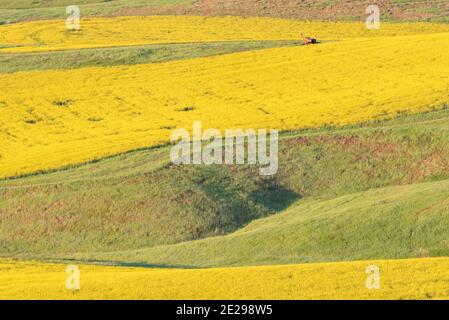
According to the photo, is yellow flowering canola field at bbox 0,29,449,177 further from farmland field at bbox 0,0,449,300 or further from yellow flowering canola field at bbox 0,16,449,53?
yellow flowering canola field at bbox 0,16,449,53

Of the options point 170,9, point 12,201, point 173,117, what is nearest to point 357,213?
point 12,201

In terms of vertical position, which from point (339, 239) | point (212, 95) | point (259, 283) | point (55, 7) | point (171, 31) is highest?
point (259, 283)

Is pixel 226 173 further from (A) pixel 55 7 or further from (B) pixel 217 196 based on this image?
(A) pixel 55 7

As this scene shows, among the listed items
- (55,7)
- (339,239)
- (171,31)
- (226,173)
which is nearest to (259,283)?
(339,239)

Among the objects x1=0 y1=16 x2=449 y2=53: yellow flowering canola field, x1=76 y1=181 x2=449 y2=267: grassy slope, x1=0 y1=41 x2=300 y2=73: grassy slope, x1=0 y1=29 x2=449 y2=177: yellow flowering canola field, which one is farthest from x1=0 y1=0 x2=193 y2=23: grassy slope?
x1=76 y1=181 x2=449 y2=267: grassy slope

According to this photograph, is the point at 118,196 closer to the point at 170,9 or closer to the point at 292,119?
the point at 292,119
